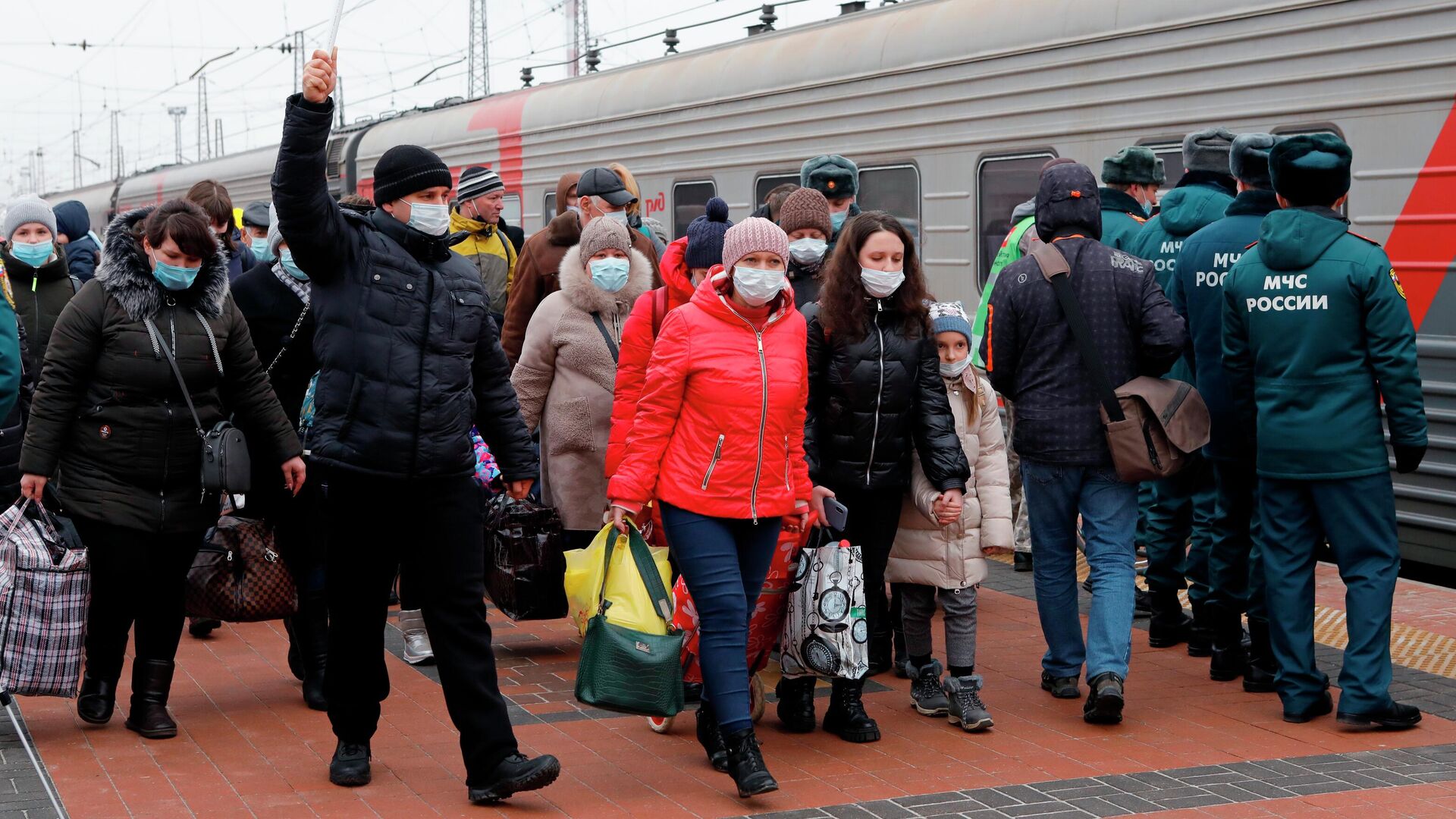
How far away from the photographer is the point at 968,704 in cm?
576

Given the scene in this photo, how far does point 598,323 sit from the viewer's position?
265 inches

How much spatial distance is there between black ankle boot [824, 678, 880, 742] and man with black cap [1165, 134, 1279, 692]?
5.25 ft

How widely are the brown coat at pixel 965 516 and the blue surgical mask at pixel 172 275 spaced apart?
255 cm

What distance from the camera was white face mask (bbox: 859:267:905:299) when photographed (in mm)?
5578

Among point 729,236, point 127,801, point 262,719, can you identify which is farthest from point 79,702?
point 729,236

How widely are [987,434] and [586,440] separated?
1632 mm

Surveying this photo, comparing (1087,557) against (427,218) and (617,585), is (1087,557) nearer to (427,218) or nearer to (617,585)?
(617,585)

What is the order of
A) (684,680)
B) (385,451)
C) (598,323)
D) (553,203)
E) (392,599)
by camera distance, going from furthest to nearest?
(553,203)
(392,599)
(598,323)
(684,680)
(385,451)

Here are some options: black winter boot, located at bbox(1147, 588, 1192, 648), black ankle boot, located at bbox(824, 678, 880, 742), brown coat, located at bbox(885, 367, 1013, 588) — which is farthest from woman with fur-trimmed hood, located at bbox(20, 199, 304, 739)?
black winter boot, located at bbox(1147, 588, 1192, 648)

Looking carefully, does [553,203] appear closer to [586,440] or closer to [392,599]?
[392,599]

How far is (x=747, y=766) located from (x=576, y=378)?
2252 mm

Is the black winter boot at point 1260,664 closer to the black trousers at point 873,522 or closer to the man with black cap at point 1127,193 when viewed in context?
the black trousers at point 873,522

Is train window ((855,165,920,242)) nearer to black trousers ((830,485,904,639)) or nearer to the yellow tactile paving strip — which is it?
the yellow tactile paving strip

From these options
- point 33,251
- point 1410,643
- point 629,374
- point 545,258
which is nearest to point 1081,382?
point 629,374
